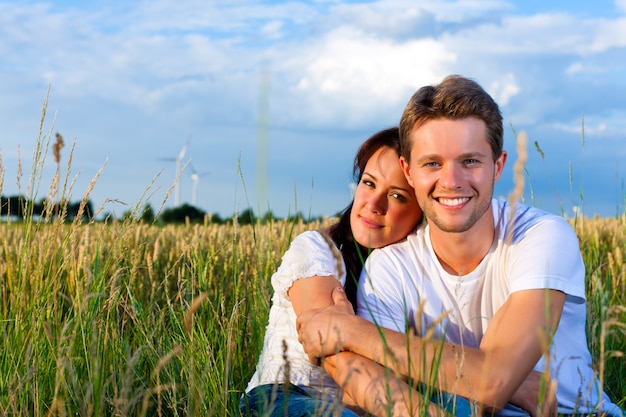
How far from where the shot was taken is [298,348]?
2812 mm

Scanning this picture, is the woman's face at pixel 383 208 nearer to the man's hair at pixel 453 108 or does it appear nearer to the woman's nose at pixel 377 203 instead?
the woman's nose at pixel 377 203

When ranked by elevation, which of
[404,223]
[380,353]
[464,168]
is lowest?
[380,353]

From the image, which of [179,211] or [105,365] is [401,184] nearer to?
[105,365]

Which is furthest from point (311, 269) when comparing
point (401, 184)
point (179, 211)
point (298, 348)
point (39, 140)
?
point (179, 211)

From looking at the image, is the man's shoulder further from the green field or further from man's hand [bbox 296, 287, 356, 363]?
man's hand [bbox 296, 287, 356, 363]

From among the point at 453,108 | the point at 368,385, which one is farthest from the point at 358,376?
the point at 453,108

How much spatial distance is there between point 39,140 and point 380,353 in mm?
1818

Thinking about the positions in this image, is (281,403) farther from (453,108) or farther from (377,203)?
(453,108)

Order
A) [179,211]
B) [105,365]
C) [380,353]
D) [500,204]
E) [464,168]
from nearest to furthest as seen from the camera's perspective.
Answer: [380,353], [464,168], [105,365], [500,204], [179,211]

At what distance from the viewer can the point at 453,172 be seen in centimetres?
268

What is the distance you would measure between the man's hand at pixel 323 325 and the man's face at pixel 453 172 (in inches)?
20.2

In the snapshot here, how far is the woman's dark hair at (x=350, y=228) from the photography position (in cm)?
317

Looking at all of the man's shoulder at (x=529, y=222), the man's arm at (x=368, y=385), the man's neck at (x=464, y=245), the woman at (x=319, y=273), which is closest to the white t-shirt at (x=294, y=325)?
the woman at (x=319, y=273)

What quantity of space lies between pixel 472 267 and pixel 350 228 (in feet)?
2.09
